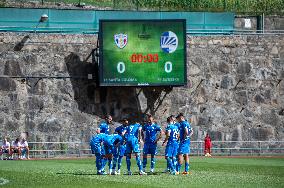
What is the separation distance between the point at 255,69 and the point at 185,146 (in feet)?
85.4

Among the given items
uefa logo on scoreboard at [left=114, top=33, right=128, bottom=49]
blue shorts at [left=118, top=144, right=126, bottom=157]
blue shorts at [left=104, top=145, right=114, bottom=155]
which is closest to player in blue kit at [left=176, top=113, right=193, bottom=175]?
blue shorts at [left=118, top=144, right=126, bottom=157]

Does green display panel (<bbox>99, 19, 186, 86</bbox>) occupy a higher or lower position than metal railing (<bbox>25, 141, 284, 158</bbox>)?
higher

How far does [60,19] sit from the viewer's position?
2189 inches

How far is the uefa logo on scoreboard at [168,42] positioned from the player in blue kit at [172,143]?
20.8 metres

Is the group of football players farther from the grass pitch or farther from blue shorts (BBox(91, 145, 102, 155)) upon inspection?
the grass pitch

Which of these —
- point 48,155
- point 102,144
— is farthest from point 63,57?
point 102,144

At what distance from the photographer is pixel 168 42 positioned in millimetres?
53406

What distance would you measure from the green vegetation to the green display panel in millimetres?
6981

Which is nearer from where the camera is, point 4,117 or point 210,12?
point 4,117

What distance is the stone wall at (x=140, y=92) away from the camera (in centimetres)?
5278

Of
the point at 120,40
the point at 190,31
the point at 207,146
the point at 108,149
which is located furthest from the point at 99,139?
the point at 190,31

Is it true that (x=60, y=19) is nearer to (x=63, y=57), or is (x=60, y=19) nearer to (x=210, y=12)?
(x=63, y=57)

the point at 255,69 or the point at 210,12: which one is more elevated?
the point at 210,12

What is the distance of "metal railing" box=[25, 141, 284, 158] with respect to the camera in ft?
170
